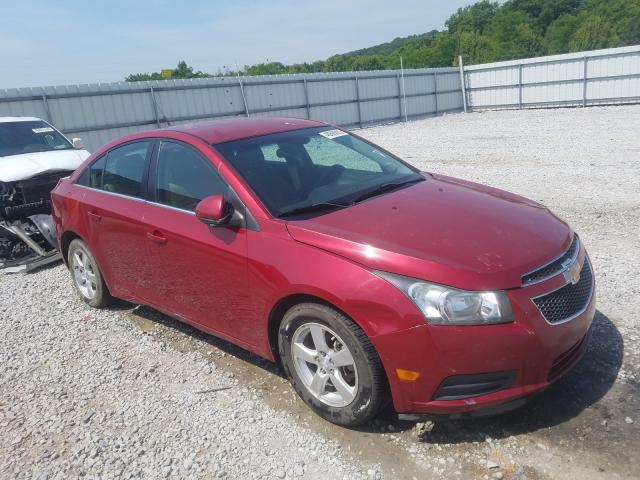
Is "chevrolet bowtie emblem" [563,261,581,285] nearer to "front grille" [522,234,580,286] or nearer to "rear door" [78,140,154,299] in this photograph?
"front grille" [522,234,580,286]

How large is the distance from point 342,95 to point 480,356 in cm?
2192

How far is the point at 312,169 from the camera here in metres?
3.73

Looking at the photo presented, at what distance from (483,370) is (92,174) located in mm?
3821

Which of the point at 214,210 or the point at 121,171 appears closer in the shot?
the point at 214,210

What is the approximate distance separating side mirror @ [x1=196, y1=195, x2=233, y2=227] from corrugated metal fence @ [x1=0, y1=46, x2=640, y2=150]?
47.8ft

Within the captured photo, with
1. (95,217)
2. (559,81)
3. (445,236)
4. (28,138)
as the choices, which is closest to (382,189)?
(445,236)

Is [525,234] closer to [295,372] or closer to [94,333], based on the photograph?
[295,372]

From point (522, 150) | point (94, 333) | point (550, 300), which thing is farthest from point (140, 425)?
point (522, 150)

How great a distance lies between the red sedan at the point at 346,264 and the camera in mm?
2533

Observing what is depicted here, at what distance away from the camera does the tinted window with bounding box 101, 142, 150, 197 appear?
163 inches

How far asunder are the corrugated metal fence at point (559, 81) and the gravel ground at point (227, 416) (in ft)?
69.6

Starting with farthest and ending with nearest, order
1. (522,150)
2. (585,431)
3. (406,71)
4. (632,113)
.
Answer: (406,71)
(632,113)
(522,150)
(585,431)

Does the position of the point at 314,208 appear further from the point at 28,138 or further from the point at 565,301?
the point at 28,138

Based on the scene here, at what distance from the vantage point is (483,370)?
8.23 feet
